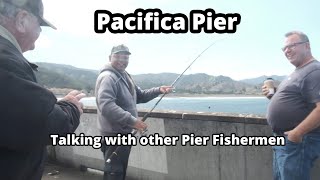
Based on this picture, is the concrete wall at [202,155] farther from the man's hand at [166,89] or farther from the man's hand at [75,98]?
the man's hand at [75,98]

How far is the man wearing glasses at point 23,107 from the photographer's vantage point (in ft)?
5.54

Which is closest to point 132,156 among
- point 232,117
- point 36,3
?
point 232,117

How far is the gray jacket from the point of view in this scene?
4.34 m

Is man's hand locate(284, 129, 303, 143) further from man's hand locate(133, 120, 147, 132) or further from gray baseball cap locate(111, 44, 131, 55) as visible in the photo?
Answer: gray baseball cap locate(111, 44, 131, 55)

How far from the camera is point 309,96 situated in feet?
12.3

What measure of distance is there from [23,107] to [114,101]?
8.97 feet

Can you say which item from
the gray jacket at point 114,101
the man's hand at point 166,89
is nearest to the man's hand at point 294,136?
the gray jacket at point 114,101

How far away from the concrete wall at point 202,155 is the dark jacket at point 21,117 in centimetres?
371

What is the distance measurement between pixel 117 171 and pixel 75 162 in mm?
3566

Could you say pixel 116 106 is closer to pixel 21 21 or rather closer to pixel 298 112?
pixel 298 112

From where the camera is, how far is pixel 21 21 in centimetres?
205

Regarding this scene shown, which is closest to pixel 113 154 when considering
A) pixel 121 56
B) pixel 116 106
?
pixel 116 106

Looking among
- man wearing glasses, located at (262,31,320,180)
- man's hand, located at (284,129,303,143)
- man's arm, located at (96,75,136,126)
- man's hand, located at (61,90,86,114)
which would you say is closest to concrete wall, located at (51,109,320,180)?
man wearing glasses, located at (262,31,320,180)

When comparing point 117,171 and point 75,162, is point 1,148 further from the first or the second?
point 75,162
